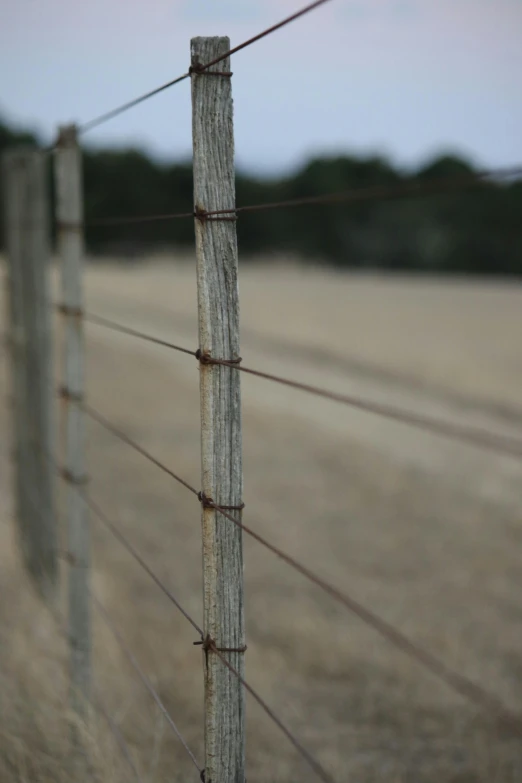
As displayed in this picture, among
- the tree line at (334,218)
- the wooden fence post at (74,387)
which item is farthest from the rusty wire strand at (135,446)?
the tree line at (334,218)

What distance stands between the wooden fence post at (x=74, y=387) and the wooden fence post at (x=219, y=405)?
139 centimetres

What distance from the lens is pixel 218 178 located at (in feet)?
6.25

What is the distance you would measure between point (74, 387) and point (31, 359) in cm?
120

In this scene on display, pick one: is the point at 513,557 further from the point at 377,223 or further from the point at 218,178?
the point at 377,223

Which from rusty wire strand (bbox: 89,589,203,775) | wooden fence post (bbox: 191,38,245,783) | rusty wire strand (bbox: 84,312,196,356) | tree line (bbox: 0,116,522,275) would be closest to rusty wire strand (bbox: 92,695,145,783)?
rusty wire strand (bbox: 89,589,203,775)

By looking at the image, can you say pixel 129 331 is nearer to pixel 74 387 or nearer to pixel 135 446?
pixel 135 446

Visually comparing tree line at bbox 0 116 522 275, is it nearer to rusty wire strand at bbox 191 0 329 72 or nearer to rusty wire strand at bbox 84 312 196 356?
rusty wire strand at bbox 84 312 196 356

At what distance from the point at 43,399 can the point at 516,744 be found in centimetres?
271

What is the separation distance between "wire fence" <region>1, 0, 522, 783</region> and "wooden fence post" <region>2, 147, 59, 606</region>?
1 cm

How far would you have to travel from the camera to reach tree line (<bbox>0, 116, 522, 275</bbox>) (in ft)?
117

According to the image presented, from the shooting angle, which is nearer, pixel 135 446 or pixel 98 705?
pixel 135 446

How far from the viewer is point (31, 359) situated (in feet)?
14.8

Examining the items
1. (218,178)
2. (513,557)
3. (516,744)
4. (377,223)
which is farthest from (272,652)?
(377,223)

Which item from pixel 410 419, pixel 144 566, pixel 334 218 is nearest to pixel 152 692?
pixel 144 566
